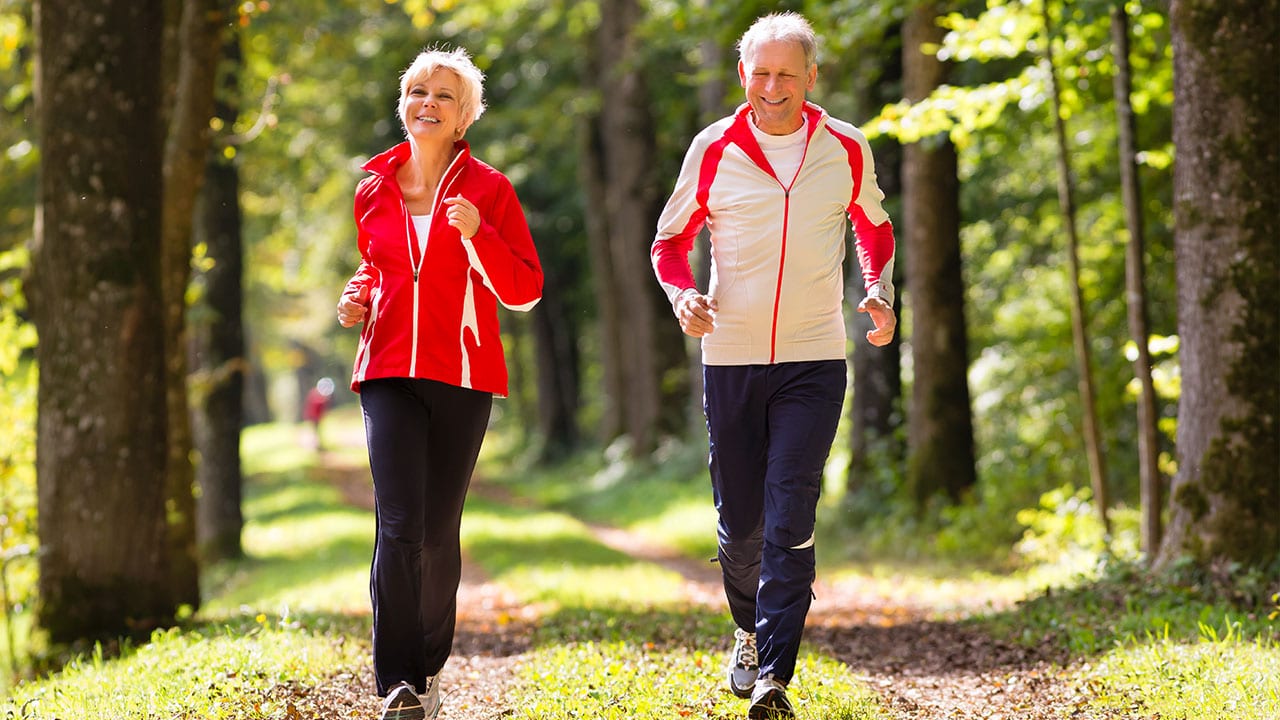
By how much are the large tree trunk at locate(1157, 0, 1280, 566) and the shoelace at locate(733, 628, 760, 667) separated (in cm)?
358

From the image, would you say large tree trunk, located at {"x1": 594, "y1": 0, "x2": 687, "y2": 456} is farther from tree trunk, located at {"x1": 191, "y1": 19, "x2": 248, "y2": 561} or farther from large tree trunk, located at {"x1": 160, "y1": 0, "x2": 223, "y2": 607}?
large tree trunk, located at {"x1": 160, "y1": 0, "x2": 223, "y2": 607}

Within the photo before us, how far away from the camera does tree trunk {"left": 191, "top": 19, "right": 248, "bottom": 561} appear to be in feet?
56.2

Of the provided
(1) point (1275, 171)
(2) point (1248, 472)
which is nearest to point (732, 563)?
(2) point (1248, 472)

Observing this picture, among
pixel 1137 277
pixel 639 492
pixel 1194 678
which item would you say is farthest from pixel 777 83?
pixel 639 492

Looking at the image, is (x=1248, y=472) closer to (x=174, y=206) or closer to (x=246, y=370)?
(x=174, y=206)

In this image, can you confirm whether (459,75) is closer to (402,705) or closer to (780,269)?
(780,269)

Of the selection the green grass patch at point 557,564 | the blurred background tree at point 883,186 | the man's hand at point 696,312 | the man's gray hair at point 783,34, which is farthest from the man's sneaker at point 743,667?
the green grass patch at point 557,564

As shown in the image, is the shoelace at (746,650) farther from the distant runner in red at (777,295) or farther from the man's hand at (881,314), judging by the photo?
the man's hand at (881,314)

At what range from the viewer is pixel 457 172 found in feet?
16.9

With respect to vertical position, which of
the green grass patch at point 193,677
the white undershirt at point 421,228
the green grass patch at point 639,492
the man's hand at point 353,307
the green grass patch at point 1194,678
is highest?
the white undershirt at point 421,228


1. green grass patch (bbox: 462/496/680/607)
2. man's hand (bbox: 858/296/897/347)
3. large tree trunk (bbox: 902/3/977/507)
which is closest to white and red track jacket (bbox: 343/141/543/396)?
man's hand (bbox: 858/296/897/347)

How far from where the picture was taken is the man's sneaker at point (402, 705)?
15.8 feet

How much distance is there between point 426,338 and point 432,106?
0.88m

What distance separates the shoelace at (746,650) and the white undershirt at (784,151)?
1804 mm
